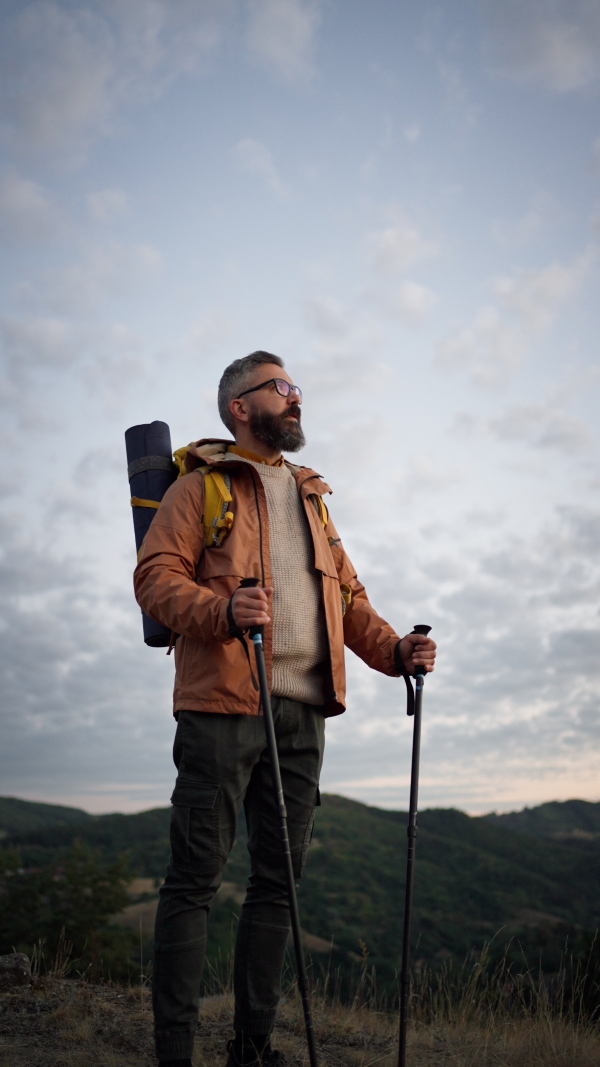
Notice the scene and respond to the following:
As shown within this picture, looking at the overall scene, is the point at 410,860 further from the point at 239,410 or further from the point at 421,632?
the point at 239,410

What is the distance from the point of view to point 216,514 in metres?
3.12

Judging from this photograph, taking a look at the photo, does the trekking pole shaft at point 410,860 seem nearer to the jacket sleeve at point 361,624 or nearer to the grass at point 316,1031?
the jacket sleeve at point 361,624

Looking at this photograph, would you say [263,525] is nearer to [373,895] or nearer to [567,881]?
[373,895]

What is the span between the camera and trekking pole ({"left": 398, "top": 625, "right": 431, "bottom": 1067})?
2701 mm

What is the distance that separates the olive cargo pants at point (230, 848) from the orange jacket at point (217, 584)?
4.5 inches

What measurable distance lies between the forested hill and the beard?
24.9 meters

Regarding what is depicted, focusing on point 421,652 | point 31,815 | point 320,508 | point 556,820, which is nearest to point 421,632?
point 421,652

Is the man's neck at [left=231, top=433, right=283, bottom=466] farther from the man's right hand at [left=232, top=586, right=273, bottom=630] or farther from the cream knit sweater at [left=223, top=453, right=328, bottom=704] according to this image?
the man's right hand at [left=232, top=586, right=273, bottom=630]

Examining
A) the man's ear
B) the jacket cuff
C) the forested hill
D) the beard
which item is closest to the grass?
the jacket cuff

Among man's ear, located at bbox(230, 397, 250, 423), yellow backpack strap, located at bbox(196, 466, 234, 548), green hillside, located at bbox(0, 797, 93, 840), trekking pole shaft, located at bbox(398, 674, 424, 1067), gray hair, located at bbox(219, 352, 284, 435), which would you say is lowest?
green hillside, located at bbox(0, 797, 93, 840)

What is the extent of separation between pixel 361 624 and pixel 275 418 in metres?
1.07

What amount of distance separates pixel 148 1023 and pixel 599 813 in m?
84.8

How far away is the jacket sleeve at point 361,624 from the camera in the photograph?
11.6 feet

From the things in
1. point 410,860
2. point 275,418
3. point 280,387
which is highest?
point 280,387
